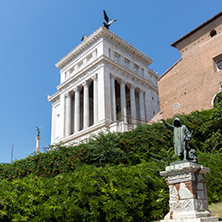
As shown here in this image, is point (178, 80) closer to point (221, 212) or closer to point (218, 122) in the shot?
point (218, 122)

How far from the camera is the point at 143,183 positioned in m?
9.98

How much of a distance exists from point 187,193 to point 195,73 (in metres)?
22.4

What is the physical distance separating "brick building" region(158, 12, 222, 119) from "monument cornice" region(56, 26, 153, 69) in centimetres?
1134

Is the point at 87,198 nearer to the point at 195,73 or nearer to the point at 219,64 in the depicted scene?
the point at 195,73

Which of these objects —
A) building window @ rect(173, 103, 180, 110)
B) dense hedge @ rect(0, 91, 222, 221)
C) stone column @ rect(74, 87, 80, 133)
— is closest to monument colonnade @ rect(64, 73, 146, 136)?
stone column @ rect(74, 87, 80, 133)

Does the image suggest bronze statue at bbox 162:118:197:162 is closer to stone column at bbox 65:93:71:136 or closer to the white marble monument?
the white marble monument

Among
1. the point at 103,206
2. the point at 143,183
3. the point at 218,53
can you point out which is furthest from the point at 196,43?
the point at 103,206

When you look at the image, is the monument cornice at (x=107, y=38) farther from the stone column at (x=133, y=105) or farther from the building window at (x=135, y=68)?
the stone column at (x=133, y=105)

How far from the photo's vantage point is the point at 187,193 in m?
7.05

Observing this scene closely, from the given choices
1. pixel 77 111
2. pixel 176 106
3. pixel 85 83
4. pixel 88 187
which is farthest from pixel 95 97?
pixel 88 187

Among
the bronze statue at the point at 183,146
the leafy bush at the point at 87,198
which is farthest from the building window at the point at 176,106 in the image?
the bronze statue at the point at 183,146

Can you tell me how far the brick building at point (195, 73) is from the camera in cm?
2564

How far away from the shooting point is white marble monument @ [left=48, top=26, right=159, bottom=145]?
3441cm

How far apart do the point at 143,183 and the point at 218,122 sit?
1095 centimetres
